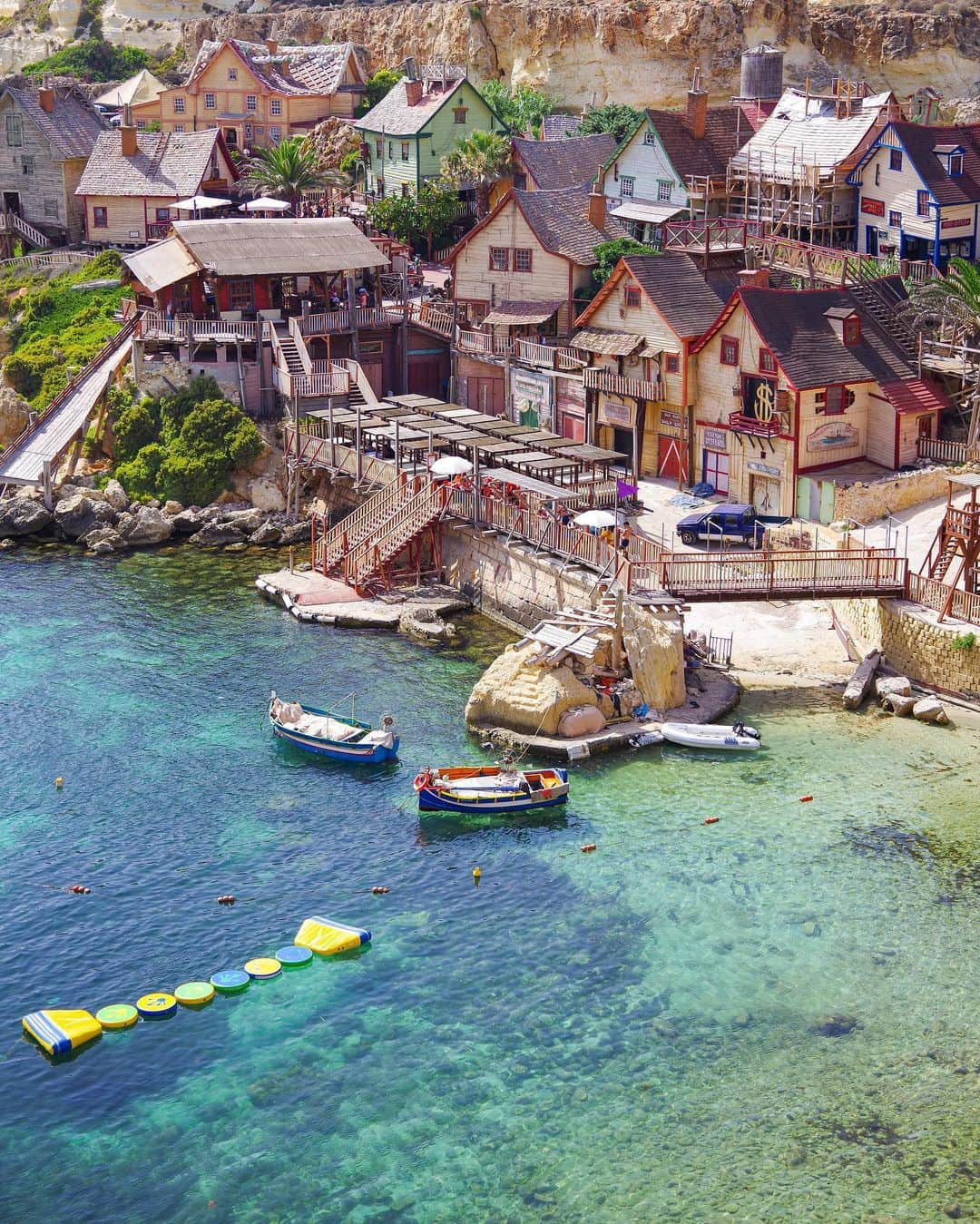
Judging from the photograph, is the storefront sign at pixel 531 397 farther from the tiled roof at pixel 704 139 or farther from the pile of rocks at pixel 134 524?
the tiled roof at pixel 704 139

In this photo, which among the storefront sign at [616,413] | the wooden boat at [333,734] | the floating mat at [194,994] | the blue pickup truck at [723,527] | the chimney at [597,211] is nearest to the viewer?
the floating mat at [194,994]

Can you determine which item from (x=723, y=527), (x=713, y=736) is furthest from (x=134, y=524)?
(x=713, y=736)

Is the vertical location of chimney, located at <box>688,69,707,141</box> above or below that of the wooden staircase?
above

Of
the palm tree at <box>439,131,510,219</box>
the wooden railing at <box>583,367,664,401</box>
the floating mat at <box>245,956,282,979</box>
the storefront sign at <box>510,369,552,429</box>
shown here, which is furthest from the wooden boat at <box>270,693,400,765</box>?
the palm tree at <box>439,131,510,219</box>

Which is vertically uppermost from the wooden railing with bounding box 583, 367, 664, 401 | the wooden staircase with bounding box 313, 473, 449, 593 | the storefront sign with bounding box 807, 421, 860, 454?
the wooden railing with bounding box 583, 367, 664, 401

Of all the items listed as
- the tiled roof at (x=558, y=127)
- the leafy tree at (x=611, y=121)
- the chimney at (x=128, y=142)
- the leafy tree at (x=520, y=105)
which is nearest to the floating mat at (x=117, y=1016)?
the leafy tree at (x=611, y=121)

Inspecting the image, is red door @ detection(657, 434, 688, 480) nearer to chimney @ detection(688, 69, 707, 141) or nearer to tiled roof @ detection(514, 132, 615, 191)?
tiled roof @ detection(514, 132, 615, 191)

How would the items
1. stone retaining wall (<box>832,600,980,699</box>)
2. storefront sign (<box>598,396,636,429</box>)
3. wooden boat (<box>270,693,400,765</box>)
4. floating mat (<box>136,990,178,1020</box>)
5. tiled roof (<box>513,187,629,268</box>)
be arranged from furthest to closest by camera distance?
tiled roof (<box>513,187,629,268</box>) < storefront sign (<box>598,396,636,429</box>) < stone retaining wall (<box>832,600,980,699</box>) < wooden boat (<box>270,693,400,765</box>) < floating mat (<box>136,990,178,1020</box>)
